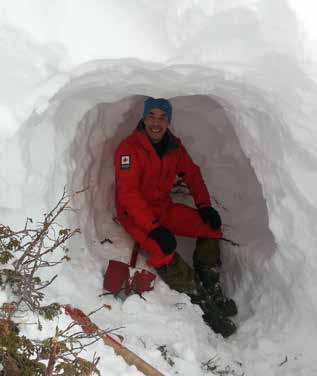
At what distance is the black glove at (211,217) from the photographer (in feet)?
13.5

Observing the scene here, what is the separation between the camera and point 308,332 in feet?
10.3

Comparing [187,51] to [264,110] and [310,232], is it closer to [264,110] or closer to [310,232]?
[264,110]

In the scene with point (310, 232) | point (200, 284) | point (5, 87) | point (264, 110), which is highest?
point (5, 87)

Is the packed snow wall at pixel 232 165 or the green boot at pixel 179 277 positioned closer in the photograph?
the packed snow wall at pixel 232 165

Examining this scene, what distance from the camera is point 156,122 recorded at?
3920mm

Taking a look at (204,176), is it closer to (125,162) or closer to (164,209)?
(164,209)

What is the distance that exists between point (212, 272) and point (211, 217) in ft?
1.57

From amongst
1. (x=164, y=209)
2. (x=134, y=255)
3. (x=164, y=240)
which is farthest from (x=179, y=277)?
(x=164, y=209)

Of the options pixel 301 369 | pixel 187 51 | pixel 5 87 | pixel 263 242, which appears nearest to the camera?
pixel 5 87

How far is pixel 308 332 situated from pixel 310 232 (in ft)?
2.24

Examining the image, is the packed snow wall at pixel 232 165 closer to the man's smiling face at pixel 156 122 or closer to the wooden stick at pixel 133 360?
the man's smiling face at pixel 156 122

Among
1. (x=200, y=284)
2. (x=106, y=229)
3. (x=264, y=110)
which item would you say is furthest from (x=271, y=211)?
(x=106, y=229)

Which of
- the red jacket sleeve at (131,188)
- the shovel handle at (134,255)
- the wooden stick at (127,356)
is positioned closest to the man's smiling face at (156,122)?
the red jacket sleeve at (131,188)

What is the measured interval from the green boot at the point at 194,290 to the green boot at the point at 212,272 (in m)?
0.09
